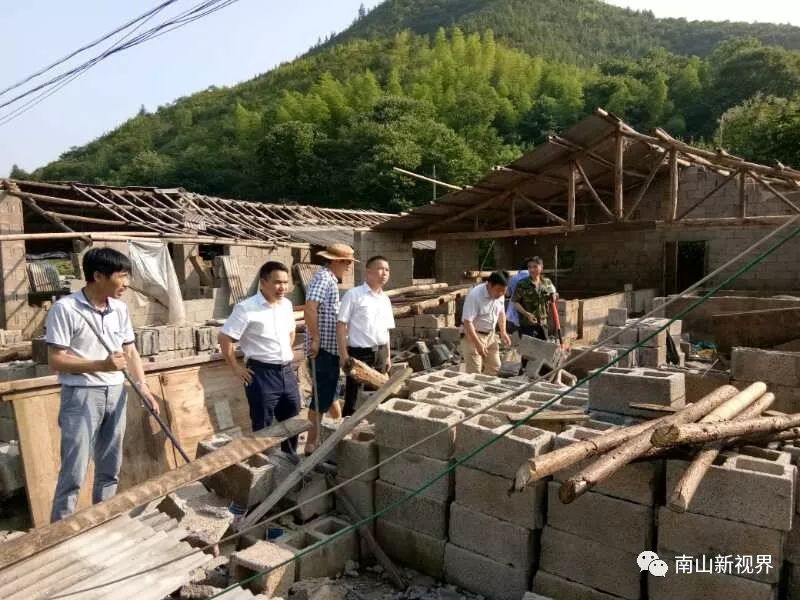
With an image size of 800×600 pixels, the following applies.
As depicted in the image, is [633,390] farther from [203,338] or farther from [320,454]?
[203,338]

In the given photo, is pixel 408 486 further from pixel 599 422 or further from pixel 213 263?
pixel 213 263

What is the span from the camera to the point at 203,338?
757cm

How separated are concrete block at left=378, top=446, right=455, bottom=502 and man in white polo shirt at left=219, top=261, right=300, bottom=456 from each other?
0.90 metres

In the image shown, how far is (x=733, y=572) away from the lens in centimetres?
304

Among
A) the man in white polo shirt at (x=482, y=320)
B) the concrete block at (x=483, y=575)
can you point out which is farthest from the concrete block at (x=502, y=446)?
the man in white polo shirt at (x=482, y=320)

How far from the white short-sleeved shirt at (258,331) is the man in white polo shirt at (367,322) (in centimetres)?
63

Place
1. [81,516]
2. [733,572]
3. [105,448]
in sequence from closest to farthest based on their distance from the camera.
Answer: [733,572] → [81,516] → [105,448]

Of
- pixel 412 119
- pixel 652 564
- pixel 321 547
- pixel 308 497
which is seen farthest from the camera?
pixel 412 119

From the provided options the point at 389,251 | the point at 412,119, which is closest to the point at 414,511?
the point at 389,251

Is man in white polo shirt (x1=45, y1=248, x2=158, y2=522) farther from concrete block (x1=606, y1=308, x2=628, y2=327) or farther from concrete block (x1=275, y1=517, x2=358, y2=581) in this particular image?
concrete block (x1=606, y1=308, x2=628, y2=327)

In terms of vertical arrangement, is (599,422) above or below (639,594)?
above

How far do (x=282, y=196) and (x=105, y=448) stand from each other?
4223cm

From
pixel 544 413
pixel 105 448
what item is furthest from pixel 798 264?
pixel 105 448

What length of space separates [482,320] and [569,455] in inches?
162
